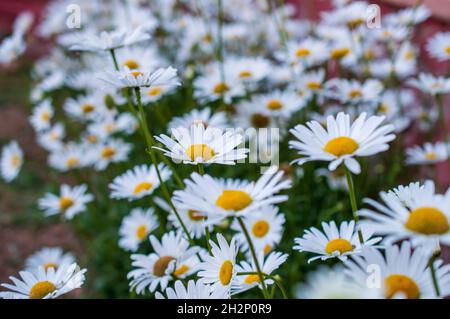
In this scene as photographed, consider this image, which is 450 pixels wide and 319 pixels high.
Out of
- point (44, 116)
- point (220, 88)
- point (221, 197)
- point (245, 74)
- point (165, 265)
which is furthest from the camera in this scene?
point (44, 116)

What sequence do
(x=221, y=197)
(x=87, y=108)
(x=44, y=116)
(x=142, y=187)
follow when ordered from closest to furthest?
1. (x=221, y=197)
2. (x=142, y=187)
3. (x=87, y=108)
4. (x=44, y=116)

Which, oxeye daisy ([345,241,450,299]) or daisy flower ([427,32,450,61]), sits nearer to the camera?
oxeye daisy ([345,241,450,299])

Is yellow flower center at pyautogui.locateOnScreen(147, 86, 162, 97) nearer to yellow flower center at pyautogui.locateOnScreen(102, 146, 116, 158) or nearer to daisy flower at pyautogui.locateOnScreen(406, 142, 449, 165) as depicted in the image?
yellow flower center at pyautogui.locateOnScreen(102, 146, 116, 158)

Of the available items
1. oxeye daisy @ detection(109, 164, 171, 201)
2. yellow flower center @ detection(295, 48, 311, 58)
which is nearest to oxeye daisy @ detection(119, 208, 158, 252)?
oxeye daisy @ detection(109, 164, 171, 201)

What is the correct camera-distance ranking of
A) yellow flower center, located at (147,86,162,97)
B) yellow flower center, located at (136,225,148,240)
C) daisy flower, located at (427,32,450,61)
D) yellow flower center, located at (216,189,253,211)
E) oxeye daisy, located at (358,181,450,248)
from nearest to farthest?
oxeye daisy, located at (358,181,450,248), yellow flower center, located at (216,189,253,211), yellow flower center, located at (136,225,148,240), yellow flower center, located at (147,86,162,97), daisy flower, located at (427,32,450,61)

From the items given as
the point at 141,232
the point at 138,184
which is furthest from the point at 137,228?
the point at 138,184

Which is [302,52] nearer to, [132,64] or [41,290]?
[132,64]

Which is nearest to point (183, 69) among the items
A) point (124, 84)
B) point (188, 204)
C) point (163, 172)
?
point (163, 172)

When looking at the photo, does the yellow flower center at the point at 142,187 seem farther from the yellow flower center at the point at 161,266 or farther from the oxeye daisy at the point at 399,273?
the oxeye daisy at the point at 399,273
